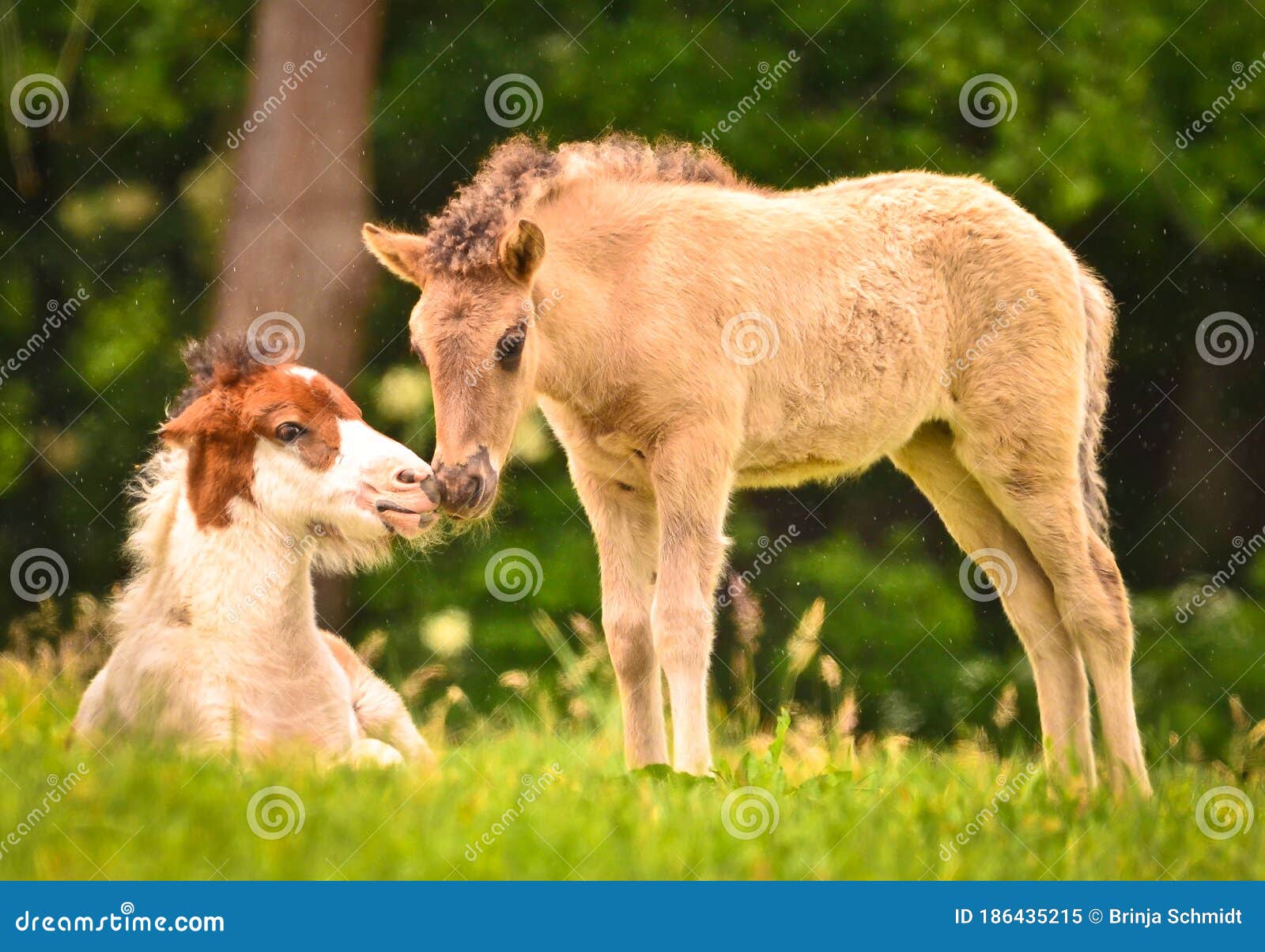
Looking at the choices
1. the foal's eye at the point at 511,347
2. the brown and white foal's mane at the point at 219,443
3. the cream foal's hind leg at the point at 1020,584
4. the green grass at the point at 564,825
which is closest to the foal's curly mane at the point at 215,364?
the brown and white foal's mane at the point at 219,443

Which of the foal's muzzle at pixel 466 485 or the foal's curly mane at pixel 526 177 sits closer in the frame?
the foal's muzzle at pixel 466 485

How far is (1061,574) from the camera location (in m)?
6.72

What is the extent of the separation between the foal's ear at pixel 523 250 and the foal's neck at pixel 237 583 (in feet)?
3.89

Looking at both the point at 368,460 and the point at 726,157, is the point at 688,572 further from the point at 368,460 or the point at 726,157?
the point at 726,157

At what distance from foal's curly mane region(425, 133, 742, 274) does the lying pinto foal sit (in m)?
0.68

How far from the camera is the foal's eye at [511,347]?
540 cm

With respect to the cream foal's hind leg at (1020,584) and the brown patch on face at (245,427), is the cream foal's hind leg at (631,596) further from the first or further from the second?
the cream foal's hind leg at (1020,584)

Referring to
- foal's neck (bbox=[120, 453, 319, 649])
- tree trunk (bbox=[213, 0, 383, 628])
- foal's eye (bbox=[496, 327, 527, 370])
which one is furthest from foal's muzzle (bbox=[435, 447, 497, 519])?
tree trunk (bbox=[213, 0, 383, 628])

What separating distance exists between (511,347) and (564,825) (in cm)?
169

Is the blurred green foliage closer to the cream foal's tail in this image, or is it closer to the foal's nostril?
the cream foal's tail

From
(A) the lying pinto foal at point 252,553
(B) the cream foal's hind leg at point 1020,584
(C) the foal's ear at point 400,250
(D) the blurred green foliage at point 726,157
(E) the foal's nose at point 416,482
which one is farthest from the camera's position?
(D) the blurred green foliage at point 726,157

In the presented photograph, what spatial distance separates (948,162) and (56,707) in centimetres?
705

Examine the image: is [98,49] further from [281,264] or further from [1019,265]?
[1019,265]

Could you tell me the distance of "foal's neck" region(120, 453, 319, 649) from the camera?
17.5 ft
